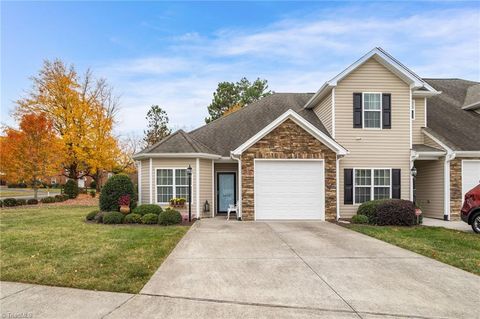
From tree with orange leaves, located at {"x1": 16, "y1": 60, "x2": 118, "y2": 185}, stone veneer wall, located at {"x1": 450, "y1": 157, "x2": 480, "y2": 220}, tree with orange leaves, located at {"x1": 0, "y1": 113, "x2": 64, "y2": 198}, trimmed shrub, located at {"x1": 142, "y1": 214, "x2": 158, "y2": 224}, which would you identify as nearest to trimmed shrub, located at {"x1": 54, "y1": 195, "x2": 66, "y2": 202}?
tree with orange leaves, located at {"x1": 0, "y1": 113, "x2": 64, "y2": 198}

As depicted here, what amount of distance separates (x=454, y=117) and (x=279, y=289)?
17.0 metres

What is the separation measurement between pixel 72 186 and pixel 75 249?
812 inches

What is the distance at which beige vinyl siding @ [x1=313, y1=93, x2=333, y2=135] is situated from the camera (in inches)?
609

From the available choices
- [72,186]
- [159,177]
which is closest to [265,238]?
[159,177]

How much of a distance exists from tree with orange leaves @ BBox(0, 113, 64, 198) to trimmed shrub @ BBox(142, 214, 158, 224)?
13.7m

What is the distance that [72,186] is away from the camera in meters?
26.5

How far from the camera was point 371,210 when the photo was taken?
1333cm

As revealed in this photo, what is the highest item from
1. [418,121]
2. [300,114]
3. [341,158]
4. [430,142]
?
[300,114]

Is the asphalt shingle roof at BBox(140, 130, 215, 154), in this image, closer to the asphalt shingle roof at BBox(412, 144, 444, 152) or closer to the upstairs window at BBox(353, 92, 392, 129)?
the upstairs window at BBox(353, 92, 392, 129)

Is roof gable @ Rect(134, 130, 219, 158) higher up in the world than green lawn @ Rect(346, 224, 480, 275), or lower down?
higher up

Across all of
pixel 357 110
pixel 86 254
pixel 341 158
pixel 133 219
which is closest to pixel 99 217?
pixel 133 219

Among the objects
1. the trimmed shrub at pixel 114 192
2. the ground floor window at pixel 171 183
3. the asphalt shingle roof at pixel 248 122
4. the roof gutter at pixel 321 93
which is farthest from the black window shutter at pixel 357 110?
the trimmed shrub at pixel 114 192

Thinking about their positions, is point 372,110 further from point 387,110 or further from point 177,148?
Answer: point 177,148

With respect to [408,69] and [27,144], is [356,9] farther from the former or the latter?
[27,144]
